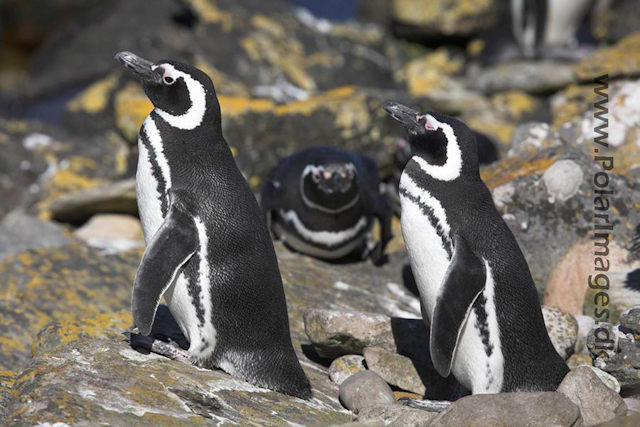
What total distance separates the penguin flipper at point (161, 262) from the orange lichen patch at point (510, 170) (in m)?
2.12

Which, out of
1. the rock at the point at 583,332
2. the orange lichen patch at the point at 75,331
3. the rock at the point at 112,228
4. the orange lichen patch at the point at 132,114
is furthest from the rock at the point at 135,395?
the orange lichen patch at the point at 132,114

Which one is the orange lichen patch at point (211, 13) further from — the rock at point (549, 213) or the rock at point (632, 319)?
the rock at point (632, 319)

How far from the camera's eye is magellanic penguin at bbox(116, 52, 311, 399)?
3.13 metres

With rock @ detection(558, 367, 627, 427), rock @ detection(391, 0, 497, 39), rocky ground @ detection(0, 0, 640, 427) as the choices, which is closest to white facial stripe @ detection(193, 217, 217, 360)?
rocky ground @ detection(0, 0, 640, 427)

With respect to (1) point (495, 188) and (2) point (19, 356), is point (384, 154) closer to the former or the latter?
(1) point (495, 188)

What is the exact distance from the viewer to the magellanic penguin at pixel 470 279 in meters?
2.98

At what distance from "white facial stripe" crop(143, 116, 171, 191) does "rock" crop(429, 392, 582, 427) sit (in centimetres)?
143

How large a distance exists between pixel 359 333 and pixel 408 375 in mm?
272

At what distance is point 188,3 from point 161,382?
28.3 feet

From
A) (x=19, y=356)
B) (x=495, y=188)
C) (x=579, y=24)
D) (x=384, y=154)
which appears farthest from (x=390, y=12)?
(x=19, y=356)

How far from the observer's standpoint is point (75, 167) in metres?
8.12

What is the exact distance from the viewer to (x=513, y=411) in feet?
8.28

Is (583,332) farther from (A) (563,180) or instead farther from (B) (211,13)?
(B) (211,13)

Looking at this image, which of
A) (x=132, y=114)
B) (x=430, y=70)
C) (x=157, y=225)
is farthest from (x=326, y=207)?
(x=430, y=70)
